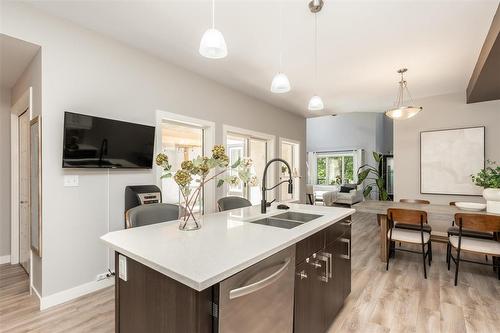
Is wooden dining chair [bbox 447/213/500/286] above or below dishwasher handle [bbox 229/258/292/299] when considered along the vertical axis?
below

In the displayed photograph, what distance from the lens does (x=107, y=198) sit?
270 cm

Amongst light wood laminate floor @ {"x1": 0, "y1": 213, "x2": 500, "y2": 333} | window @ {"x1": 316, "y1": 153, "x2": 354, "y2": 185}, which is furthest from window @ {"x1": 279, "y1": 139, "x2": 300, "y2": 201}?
window @ {"x1": 316, "y1": 153, "x2": 354, "y2": 185}

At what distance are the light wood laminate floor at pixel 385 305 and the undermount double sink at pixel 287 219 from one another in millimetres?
911

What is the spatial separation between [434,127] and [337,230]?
4.28 m

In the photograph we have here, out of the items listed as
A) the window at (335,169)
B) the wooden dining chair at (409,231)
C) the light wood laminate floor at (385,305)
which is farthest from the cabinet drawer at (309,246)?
the window at (335,169)

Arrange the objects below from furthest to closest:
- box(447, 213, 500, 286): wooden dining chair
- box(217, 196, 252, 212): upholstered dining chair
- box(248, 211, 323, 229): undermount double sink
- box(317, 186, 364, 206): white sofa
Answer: box(317, 186, 364, 206): white sofa < box(217, 196, 252, 212): upholstered dining chair < box(447, 213, 500, 286): wooden dining chair < box(248, 211, 323, 229): undermount double sink

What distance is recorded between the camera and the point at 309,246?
5.24 feet

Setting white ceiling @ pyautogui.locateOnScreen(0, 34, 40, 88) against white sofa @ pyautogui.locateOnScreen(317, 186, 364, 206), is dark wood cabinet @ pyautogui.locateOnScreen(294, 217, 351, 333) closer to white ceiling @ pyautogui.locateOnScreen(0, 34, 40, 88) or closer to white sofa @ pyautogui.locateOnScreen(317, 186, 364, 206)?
white ceiling @ pyautogui.locateOnScreen(0, 34, 40, 88)

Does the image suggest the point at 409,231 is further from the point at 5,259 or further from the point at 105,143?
the point at 5,259

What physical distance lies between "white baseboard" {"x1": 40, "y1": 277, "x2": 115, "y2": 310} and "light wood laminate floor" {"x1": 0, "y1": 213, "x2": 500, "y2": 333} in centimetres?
6

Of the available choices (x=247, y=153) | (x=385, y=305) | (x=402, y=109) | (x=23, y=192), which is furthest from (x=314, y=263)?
(x=23, y=192)

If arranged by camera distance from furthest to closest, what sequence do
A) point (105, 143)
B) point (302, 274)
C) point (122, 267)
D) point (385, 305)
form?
point (105, 143)
point (385, 305)
point (302, 274)
point (122, 267)

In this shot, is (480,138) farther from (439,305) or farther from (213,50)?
(213,50)

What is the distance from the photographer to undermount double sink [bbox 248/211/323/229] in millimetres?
1875
